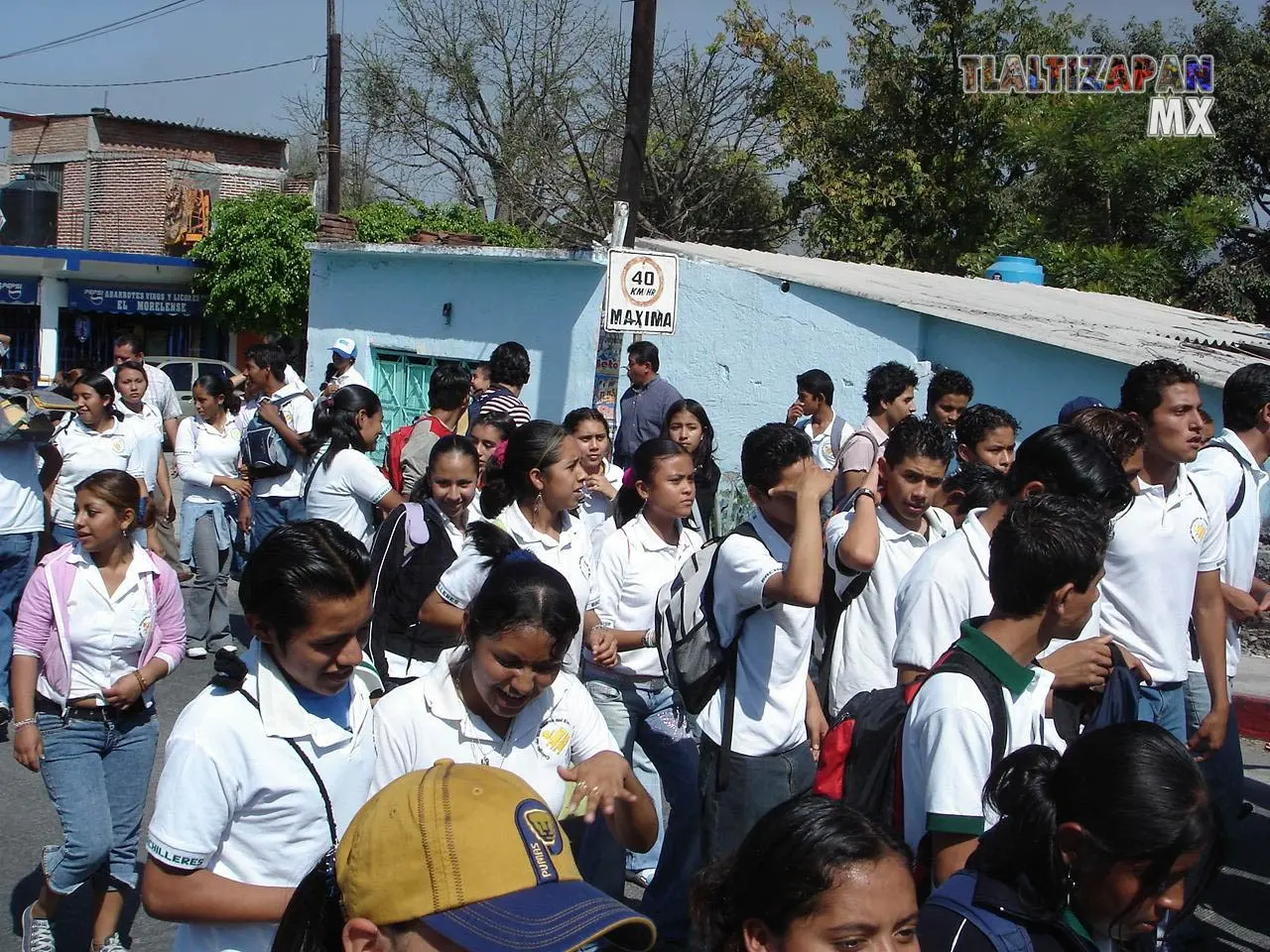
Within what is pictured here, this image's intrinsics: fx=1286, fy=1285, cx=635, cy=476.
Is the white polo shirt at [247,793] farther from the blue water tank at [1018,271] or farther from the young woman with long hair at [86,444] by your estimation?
the blue water tank at [1018,271]

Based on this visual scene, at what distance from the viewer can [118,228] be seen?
32.3 m

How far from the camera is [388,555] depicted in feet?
15.5

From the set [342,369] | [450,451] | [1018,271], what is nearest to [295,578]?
[450,451]

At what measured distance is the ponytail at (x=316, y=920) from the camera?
1.66m

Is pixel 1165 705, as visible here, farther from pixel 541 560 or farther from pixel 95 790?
pixel 95 790

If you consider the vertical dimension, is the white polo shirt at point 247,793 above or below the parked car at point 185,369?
below

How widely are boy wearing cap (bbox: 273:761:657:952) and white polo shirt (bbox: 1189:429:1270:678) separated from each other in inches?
153

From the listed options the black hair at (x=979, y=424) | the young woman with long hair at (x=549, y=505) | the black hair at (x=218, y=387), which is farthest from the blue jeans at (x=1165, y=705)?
the black hair at (x=218, y=387)

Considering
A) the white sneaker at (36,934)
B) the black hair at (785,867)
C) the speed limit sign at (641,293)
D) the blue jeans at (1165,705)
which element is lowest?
the white sneaker at (36,934)

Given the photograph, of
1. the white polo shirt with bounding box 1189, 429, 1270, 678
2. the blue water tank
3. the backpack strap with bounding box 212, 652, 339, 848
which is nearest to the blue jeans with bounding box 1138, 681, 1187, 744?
the white polo shirt with bounding box 1189, 429, 1270, 678

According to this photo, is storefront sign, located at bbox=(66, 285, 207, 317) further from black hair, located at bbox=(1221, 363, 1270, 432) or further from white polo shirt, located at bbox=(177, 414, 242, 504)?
black hair, located at bbox=(1221, 363, 1270, 432)

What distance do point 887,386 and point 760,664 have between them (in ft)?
10.1

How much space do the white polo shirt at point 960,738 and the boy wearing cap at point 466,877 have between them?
4.18 ft

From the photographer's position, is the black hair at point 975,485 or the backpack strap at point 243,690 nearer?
the backpack strap at point 243,690
